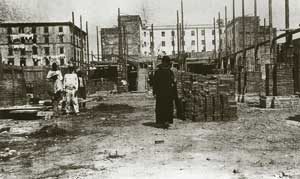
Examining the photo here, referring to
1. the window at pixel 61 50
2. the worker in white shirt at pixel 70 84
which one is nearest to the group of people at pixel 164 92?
the worker in white shirt at pixel 70 84

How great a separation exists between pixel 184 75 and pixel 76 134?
747 centimetres

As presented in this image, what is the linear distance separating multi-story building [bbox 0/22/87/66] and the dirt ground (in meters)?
74.1

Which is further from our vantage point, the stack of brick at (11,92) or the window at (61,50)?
the window at (61,50)

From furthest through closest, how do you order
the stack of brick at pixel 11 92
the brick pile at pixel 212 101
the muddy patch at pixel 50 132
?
the stack of brick at pixel 11 92 < the brick pile at pixel 212 101 < the muddy patch at pixel 50 132

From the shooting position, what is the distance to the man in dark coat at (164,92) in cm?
1056

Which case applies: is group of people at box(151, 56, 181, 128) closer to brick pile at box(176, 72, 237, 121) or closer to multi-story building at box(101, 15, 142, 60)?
brick pile at box(176, 72, 237, 121)

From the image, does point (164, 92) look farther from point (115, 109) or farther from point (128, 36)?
point (128, 36)

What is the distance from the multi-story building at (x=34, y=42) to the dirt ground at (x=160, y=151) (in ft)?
243

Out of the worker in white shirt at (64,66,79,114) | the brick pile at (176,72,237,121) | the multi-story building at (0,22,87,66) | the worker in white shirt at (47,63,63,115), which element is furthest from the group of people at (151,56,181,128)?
the multi-story building at (0,22,87,66)

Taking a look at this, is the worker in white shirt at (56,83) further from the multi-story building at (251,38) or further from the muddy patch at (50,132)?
the multi-story building at (251,38)

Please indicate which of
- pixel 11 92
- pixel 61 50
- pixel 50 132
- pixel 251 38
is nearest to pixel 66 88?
pixel 11 92

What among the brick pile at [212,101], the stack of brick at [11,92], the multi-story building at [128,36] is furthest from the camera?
the multi-story building at [128,36]

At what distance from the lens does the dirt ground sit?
5.61 metres

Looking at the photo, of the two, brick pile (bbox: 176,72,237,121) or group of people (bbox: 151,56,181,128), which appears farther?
brick pile (bbox: 176,72,237,121)
